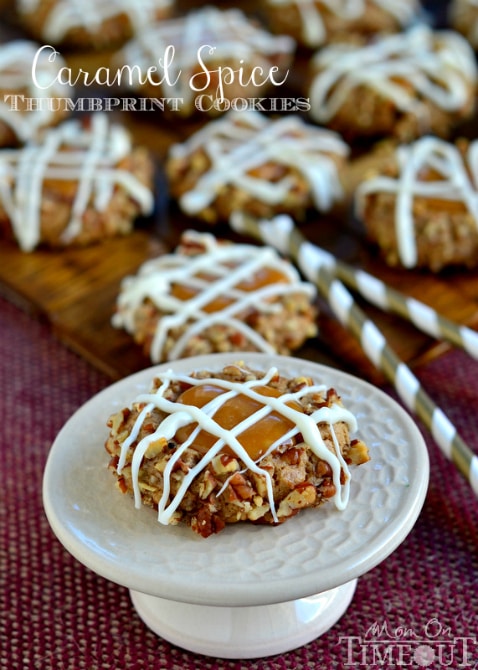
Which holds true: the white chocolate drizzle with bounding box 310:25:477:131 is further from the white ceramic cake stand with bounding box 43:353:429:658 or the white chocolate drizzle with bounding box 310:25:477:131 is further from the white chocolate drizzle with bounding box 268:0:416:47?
the white ceramic cake stand with bounding box 43:353:429:658

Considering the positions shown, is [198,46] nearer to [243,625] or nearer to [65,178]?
[65,178]

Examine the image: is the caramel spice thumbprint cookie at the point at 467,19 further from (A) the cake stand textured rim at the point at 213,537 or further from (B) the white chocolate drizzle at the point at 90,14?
(A) the cake stand textured rim at the point at 213,537

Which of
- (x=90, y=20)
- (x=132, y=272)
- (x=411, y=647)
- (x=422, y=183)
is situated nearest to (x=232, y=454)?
(x=411, y=647)

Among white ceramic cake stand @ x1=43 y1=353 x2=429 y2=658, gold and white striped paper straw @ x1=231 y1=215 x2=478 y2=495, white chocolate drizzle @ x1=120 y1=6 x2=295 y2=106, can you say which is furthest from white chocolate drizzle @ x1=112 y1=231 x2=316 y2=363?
white chocolate drizzle @ x1=120 y1=6 x2=295 y2=106

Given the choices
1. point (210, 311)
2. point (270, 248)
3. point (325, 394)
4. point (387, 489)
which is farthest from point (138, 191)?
point (387, 489)

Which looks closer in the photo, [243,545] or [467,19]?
[243,545]

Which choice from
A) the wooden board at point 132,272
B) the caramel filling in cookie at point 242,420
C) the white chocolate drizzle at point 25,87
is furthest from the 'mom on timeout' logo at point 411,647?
the white chocolate drizzle at point 25,87
